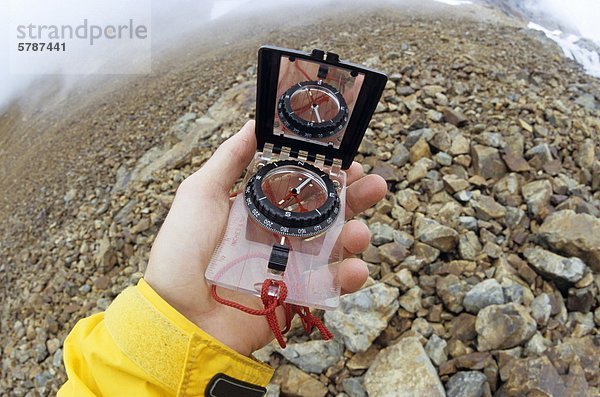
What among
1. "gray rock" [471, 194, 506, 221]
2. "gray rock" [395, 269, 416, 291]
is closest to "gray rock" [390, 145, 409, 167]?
"gray rock" [471, 194, 506, 221]

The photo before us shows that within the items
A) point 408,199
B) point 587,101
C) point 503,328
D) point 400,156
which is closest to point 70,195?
point 400,156

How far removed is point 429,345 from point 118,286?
8.12 ft

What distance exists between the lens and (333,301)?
199 cm

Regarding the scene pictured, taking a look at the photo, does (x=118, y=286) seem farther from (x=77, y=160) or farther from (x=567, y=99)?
(x=567, y=99)

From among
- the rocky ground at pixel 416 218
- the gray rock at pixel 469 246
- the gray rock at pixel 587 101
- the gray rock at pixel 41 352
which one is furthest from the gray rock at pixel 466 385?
the gray rock at pixel 587 101

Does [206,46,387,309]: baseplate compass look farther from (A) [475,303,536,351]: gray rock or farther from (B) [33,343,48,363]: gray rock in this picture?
(B) [33,343,48,363]: gray rock

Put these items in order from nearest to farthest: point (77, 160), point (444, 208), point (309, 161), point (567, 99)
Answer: point (309, 161) → point (444, 208) → point (567, 99) → point (77, 160)

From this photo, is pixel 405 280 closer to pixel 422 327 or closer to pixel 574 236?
pixel 422 327

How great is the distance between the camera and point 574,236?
3256mm

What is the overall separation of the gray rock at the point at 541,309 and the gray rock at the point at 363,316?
2.78 feet

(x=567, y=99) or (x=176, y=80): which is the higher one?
(x=567, y=99)

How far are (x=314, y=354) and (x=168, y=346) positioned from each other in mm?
1267

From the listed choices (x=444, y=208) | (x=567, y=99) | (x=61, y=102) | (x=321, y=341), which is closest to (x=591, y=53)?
(x=567, y=99)

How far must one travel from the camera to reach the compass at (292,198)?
2025mm
